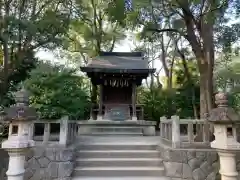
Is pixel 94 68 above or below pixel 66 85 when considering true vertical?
above

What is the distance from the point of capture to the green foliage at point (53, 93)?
23.7ft

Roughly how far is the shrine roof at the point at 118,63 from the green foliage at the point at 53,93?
3132 mm

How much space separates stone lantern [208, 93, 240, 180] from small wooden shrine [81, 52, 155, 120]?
6.85m

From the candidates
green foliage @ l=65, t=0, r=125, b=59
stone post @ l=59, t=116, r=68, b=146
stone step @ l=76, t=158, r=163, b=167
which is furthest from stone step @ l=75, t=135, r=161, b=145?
green foliage @ l=65, t=0, r=125, b=59

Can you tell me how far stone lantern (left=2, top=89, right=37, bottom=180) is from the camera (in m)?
4.80

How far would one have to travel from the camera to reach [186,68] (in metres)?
16.3

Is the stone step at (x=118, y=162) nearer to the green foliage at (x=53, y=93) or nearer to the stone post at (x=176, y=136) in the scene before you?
the stone post at (x=176, y=136)

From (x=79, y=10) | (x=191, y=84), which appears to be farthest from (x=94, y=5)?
(x=191, y=84)

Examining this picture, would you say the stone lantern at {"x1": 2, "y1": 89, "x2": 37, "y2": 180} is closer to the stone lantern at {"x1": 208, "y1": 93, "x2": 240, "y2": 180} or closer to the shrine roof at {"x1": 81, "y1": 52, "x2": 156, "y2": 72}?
the stone lantern at {"x1": 208, "y1": 93, "x2": 240, "y2": 180}

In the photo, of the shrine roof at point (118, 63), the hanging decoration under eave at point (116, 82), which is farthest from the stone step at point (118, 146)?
the hanging decoration under eave at point (116, 82)

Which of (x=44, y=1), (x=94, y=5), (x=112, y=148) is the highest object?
(x=94, y=5)

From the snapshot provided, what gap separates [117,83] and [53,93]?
17.9 feet

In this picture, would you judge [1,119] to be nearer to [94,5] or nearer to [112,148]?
[112,148]

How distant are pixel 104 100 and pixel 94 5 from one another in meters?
9.26
